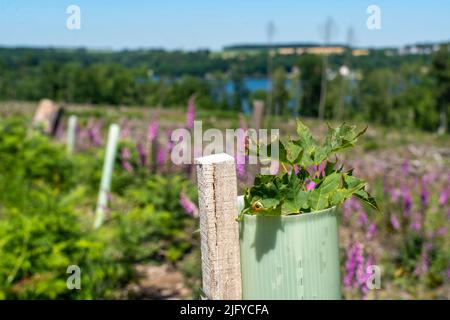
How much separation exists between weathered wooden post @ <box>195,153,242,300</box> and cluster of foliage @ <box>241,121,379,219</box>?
2.1 inches

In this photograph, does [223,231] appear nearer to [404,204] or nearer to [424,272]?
[424,272]

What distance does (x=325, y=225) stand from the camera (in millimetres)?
1362

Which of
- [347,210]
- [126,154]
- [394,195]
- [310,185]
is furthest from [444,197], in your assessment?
[310,185]

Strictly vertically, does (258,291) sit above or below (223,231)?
below

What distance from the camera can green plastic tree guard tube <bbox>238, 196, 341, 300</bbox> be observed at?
1.32 m

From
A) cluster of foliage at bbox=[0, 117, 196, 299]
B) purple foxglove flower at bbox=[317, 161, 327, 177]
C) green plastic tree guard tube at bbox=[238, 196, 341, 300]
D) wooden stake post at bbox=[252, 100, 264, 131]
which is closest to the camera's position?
green plastic tree guard tube at bbox=[238, 196, 341, 300]

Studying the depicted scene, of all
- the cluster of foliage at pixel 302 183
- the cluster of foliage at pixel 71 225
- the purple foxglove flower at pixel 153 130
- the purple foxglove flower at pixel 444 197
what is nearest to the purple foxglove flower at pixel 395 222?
the purple foxglove flower at pixel 444 197

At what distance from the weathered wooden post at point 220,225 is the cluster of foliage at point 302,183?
55mm

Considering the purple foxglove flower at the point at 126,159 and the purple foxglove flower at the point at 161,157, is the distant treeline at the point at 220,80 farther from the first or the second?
the purple foxglove flower at the point at 161,157

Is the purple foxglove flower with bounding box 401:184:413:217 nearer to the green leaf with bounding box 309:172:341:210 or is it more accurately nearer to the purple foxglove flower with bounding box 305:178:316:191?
the purple foxglove flower with bounding box 305:178:316:191

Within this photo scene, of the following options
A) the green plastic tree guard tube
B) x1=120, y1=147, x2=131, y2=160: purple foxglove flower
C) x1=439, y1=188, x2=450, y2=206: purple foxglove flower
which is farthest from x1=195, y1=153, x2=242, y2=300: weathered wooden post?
x1=120, y1=147, x2=131, y2=160: purple foxglove flower

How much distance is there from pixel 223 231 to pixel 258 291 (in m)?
0.17

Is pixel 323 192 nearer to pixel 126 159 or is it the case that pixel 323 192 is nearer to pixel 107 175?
pixel 107 175
